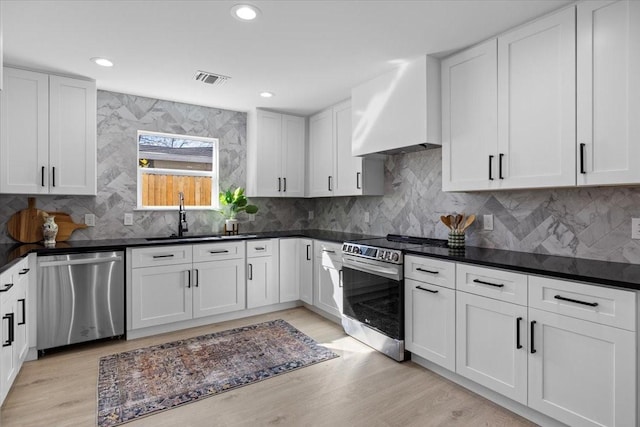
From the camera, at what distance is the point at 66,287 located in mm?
2965

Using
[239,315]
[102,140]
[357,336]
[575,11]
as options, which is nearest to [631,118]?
[575,11]

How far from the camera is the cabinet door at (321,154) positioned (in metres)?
4.24

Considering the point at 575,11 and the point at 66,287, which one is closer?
the point at 575,11

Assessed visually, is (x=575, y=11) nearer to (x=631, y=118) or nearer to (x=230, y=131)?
(x=631, y=118)

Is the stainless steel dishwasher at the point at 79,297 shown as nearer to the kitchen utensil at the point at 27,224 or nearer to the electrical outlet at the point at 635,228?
the kitchen utensil at the point at 27,224

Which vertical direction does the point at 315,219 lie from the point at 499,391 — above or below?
above

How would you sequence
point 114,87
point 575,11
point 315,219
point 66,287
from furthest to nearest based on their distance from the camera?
1. point 315,219
2. point 114,87
3. point 66,287
4. point 575,11

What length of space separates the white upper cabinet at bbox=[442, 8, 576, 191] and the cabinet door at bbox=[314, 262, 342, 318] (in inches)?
56.4

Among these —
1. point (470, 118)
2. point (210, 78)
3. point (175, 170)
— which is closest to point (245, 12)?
point (210, 78)

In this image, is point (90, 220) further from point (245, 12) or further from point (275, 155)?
point (245, 12)

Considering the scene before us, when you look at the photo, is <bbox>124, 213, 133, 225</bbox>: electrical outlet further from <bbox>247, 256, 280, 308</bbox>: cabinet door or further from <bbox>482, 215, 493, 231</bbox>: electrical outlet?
<bbox>482, 215, 493, 231</bbox>: electrical outlet

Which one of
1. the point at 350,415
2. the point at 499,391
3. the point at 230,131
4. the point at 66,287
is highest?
the point at 230,131

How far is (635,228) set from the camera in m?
2.08

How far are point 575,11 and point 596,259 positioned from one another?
152cm
